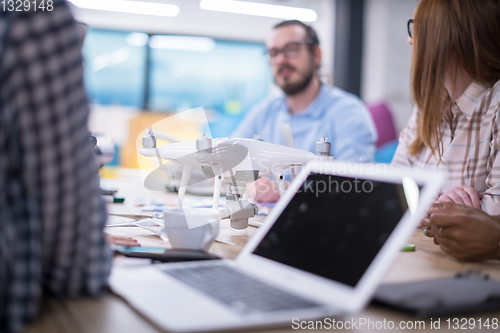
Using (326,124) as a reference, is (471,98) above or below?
above

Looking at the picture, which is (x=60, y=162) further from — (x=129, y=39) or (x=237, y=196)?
(x=129, y=39)

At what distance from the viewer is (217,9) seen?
4.95m

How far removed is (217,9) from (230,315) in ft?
16.0

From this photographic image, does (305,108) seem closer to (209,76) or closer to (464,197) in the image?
(464,197)

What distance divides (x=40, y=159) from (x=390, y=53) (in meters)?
4.19

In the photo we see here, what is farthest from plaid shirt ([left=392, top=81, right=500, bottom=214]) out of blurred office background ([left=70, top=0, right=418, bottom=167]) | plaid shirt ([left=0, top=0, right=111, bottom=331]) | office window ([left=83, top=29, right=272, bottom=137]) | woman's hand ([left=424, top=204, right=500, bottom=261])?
office window ([left=83, top=29, right=272, bottom=137])

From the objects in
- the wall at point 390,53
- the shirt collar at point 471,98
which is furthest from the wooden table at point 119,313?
the wall at point 390,53

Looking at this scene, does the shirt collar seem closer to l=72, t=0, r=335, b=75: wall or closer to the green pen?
the green pen

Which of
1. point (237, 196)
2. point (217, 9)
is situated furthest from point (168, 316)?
point (217, 9)

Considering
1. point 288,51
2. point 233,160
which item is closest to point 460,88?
point 233,160

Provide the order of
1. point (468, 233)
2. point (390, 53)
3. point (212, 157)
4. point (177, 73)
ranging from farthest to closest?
point (177, 73) < point (390, 53) < point (212, 157) < point (468, 233)

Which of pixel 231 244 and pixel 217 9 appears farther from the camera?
pixel 217 9

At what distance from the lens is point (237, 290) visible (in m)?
0.53

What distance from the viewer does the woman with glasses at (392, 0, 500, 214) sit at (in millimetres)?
1202
